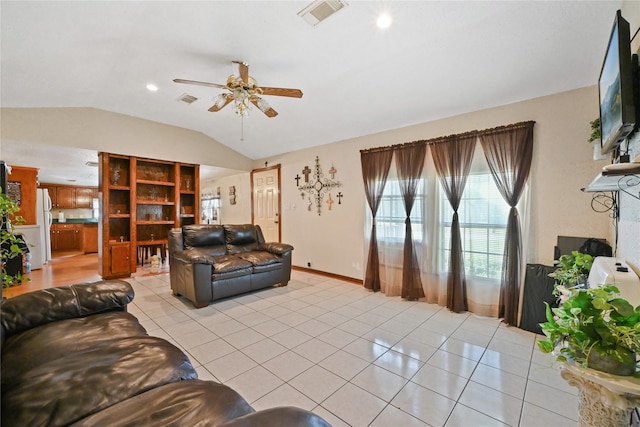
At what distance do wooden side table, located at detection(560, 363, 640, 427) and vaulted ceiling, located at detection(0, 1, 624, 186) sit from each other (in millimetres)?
2456

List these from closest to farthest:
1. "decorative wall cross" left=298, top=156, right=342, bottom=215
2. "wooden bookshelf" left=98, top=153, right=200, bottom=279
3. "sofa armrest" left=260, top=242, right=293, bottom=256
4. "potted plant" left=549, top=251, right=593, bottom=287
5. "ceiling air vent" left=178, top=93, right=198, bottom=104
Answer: "potted plant" left=549, top=251, right=593, bottom=287, "ceiling air vent" left=178, top=93, right=198, bottom=104, "sofa armrest" left=260, top=242, right=293, bottom=256, "wooden bookshelf" left=98, top=153, right=200, bottom=279, "decorative wall cross" left=298, top=156, right=342, bottom=215

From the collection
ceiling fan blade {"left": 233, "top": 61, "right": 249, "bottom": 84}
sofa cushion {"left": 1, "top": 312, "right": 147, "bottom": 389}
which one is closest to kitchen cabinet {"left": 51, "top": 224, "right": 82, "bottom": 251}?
sofa cushion {"left": 1, "top": 312, "right": 147, "bottom": 389}

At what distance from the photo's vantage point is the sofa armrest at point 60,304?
164 cm

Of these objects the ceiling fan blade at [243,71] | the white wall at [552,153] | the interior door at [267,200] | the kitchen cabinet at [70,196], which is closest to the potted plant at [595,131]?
the white wall at [552,153]

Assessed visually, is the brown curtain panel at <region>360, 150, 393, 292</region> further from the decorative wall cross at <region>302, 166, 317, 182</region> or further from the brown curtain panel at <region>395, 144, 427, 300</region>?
the decorative wall cross at <region>302, 166, 317, 182</region>

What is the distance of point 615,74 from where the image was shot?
1.47m

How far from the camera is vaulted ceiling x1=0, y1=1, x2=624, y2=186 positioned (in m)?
2.11

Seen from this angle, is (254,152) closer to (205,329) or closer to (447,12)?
(205,329)

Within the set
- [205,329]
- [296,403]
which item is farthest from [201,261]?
[296,403]

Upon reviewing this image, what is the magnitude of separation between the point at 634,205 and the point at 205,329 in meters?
3.61

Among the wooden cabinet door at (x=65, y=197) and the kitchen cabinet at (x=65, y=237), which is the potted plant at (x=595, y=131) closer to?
the kitchen cabinet at (x=65, y=237)

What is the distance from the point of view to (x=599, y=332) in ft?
2.90

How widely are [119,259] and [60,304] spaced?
3384 millimetres

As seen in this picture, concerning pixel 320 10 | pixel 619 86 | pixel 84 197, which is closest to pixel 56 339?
pixel 320 10
